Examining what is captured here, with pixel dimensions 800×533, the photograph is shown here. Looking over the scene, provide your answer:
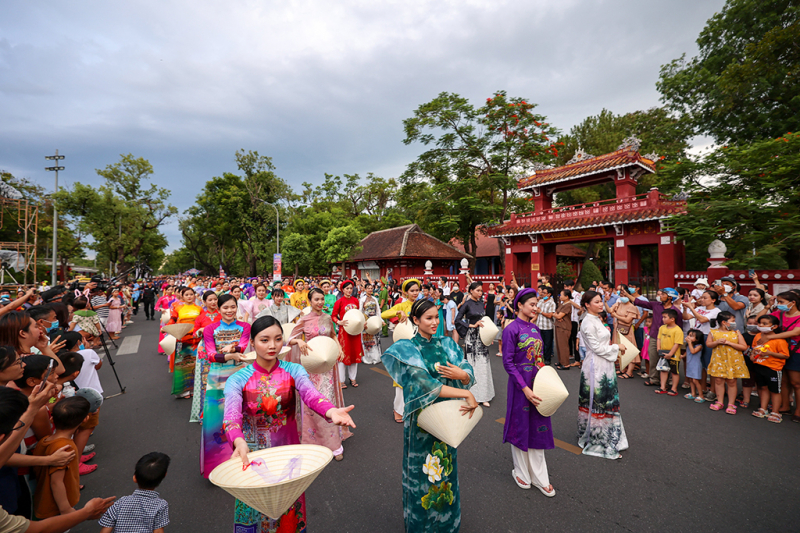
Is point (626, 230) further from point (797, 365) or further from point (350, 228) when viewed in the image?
point (350, 228)

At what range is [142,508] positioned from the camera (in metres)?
2.07

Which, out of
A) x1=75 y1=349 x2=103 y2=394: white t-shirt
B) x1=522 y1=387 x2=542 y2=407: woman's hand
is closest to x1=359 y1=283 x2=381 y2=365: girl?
x1=75 y1=349 x2=103 y2=394: white t-shirt

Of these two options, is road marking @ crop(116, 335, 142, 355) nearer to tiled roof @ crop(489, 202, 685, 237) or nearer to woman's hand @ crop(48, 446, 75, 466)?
woman's hand @ crop(48, 446, 75, 466)

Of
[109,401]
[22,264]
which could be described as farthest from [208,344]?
[22,264]

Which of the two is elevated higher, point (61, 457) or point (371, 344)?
point (61, 457)

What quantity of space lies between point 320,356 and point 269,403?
1.55 metres

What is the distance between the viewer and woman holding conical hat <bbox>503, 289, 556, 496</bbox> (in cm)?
317

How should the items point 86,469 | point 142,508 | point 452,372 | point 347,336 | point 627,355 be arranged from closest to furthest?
point 142,508, point 452,372, point 86,469, point 627,355, point 347,336

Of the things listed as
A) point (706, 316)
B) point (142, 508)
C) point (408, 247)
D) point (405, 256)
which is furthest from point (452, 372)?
point (408, 247)

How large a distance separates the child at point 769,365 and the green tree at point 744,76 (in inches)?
364

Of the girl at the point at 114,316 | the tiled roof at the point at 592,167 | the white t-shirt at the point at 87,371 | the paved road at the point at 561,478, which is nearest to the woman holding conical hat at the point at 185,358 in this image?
the paved road at the point at 561,478

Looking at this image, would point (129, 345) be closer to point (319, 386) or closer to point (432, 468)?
point (319, 386)

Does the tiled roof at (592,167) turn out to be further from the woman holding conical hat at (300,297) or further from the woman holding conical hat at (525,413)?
the woman holding conical hat at (525,413)

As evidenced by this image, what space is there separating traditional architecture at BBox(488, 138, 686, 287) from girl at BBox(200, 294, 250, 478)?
14211 mm
